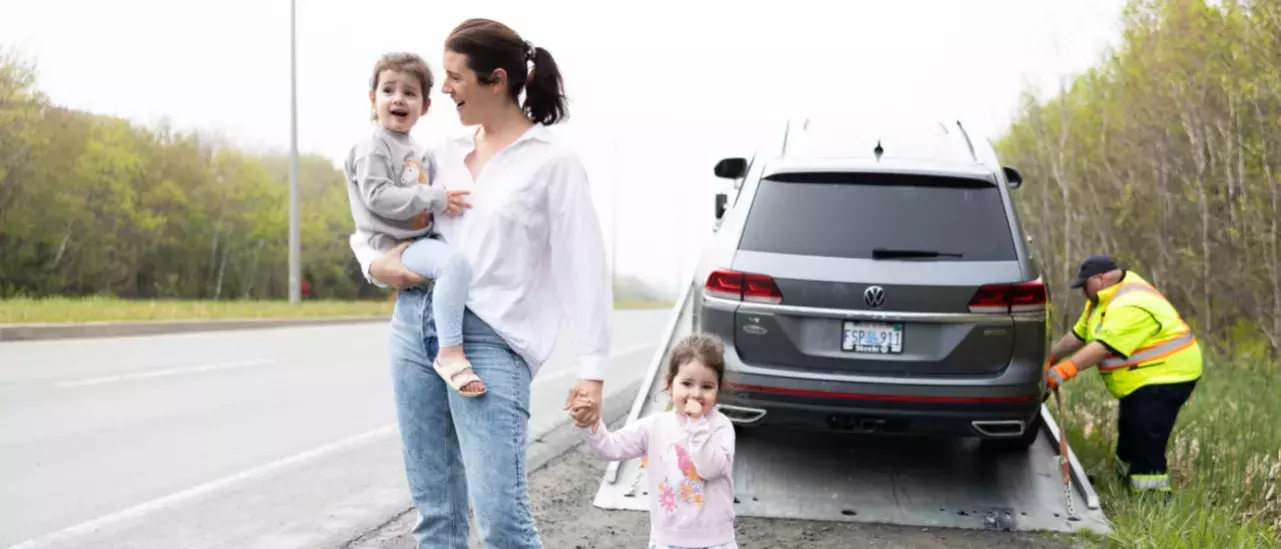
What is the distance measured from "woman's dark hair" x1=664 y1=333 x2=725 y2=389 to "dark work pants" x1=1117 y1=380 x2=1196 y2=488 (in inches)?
146

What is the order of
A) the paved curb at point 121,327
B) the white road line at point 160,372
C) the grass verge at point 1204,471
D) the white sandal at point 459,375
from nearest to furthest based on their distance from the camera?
the white sandal at point 459,375, the grass verge at point 1204,471, the white road line at point 160,372, the paved curb at point 121,327

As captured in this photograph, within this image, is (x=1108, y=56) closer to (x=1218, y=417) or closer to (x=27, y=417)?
(x=1218, y=417)

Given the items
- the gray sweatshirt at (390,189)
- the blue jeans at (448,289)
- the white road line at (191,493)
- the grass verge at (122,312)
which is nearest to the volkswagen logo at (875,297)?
the gray sweatshirt at (390,189)

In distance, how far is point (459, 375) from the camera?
8.98ft

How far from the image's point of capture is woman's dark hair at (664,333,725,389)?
129 inches

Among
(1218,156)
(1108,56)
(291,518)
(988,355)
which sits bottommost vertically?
(291,518)

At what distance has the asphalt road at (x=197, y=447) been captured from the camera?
17.2 feet

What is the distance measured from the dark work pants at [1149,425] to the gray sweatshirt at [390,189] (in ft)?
15.1

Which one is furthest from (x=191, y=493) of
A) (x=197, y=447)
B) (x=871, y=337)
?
(x=871, y=337)

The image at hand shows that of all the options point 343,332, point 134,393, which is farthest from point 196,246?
point 134,393

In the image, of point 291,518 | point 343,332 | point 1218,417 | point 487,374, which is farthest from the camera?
point 343,332

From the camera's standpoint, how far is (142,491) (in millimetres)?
5906

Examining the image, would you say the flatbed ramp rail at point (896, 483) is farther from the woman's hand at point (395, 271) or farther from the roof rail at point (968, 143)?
the woman's hand at point (395, 271)

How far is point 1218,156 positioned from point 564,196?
560 inches
